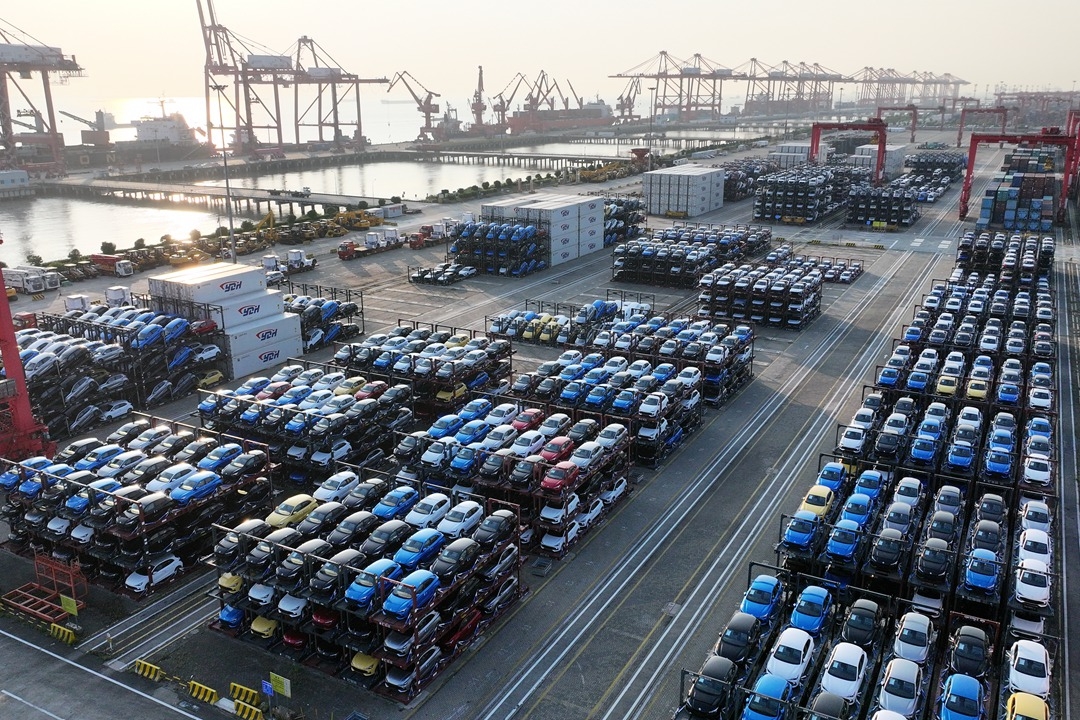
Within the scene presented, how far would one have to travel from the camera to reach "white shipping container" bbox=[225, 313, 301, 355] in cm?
4747

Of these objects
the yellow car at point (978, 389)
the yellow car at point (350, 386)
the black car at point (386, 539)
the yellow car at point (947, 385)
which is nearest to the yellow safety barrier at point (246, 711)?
the black car at point (386, 539)

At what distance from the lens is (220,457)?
31297 mm

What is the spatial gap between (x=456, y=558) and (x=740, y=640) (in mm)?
8479

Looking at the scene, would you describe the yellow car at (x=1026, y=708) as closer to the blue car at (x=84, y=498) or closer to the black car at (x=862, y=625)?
the black car at (x=862, y=625)

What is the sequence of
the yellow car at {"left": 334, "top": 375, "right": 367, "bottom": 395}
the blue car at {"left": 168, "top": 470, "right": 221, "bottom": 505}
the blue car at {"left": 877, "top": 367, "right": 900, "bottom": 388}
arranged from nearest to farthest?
the blue car at {"left": 168, "top": 470, "right": 221, "bottom": 505}
the yellow car at {"left": 334, "top": 375, "right": 367, "bottom": 395}
the blue car at {"left": 877, "top": 367, "right": 900, "bottom": 388}

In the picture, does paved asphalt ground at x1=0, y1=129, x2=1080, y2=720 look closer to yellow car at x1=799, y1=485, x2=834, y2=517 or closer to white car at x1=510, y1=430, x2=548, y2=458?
yellow car at x1=799, y1=485, x2=834, y2=517

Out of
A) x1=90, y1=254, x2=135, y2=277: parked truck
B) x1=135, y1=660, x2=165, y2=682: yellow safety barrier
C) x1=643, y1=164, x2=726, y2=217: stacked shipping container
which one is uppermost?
x1=643, y1=164, x2=726, y2=217: stacked shipping container

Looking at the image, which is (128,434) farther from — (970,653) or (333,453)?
(970,653)

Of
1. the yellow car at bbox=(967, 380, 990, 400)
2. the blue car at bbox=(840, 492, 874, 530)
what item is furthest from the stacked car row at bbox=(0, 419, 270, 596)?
the yellow car at bbox=(967, 380, 990, 400)

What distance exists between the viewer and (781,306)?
56.1 m

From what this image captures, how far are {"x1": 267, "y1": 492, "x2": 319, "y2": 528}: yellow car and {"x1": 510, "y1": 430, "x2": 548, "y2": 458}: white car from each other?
796 cm

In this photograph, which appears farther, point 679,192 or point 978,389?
point 679,192

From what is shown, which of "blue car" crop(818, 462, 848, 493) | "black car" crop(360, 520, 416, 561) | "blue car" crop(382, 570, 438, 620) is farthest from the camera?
"blue car" crop(818, 462, 848, 493)

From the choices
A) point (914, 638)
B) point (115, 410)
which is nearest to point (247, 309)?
point (115, 410)
